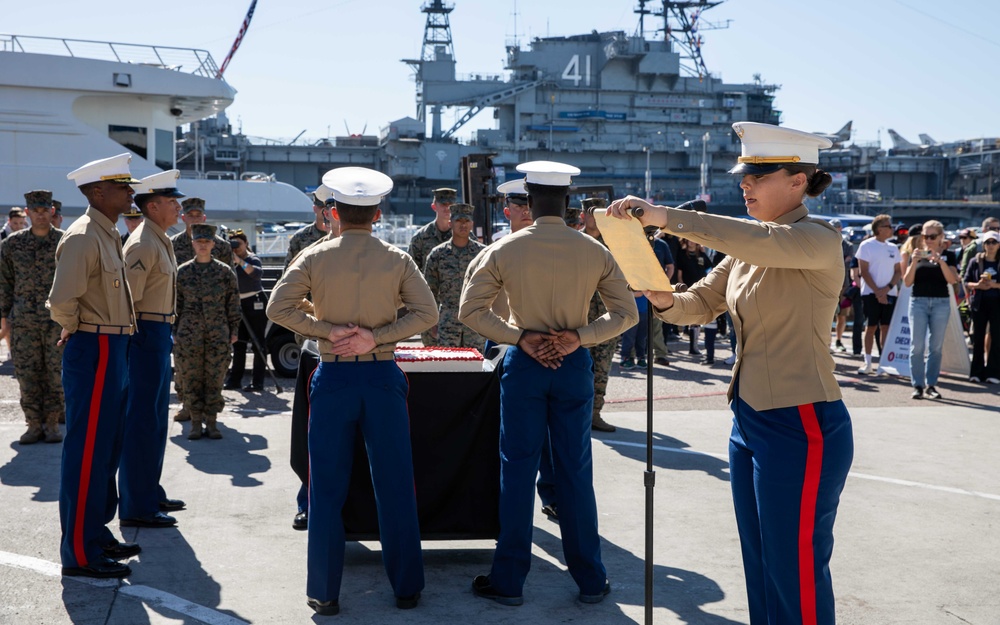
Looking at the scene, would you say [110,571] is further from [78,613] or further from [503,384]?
[503,384]

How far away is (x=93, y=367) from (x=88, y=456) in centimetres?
44

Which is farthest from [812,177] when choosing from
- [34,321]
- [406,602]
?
[34,321]

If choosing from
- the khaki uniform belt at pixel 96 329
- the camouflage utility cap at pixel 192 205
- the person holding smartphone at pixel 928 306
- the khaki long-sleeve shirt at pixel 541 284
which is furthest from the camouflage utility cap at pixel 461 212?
the person holding smartphone at pixel 928 306

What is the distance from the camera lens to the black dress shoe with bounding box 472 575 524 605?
4199 millimetres

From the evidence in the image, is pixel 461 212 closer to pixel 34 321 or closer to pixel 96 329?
pixel 34 321

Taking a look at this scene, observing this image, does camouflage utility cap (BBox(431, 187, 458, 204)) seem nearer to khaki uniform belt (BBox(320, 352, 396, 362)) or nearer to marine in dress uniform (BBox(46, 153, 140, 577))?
marine in dress uniform (BBox(46, 153, 140, 577))

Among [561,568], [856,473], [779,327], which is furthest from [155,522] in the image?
[856,473]

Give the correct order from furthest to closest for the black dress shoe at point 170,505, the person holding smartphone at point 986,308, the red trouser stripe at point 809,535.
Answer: the person holding smartphone at point 986,308, the black dress shoe at point 170,505, the red trouser stripe at point 809,535

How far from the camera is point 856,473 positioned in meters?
6.70

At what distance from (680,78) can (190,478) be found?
6378 cm

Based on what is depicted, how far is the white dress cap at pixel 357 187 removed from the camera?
4.05m

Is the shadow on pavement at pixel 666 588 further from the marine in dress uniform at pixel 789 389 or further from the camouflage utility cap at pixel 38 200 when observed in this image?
the camouflage utility cap at pixel 38 200

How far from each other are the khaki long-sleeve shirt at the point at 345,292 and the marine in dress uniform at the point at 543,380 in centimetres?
40

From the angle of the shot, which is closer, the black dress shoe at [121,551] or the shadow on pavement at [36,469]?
the black dress shoe at [121,551]
